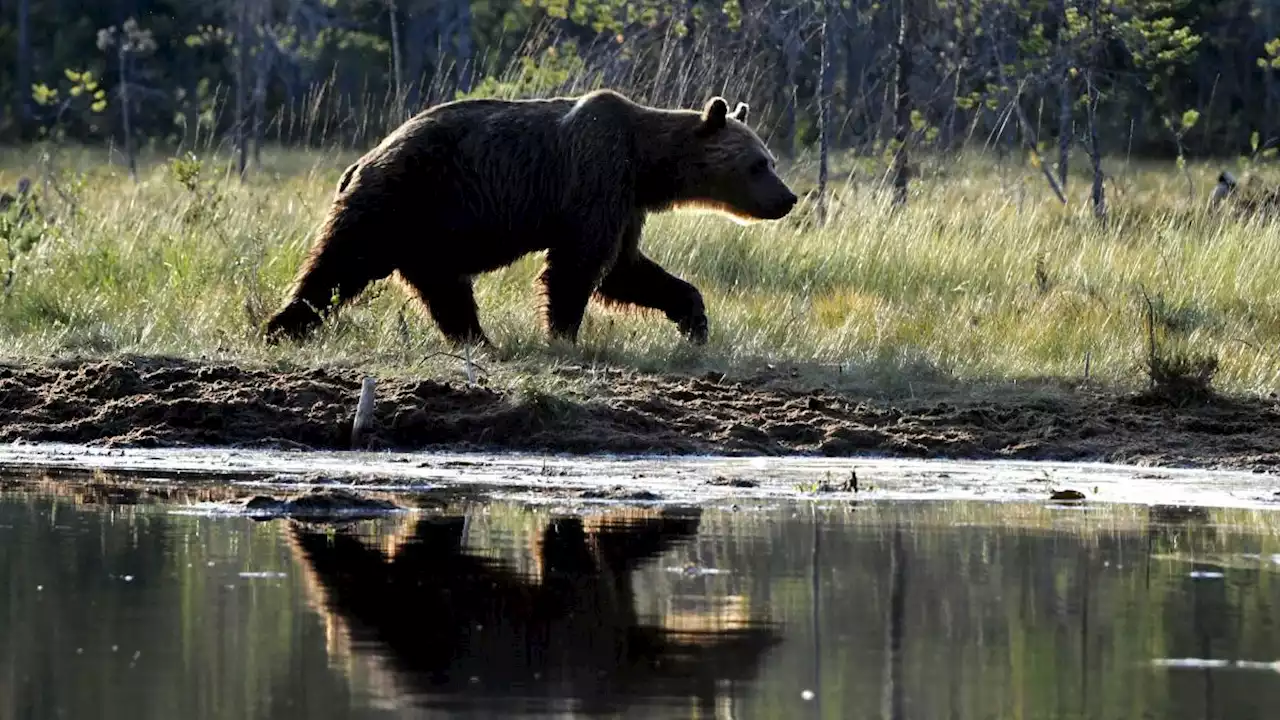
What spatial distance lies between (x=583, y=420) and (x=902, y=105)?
10.6 meters

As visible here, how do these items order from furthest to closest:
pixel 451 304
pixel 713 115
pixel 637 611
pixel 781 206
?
1. pixel 781 206
2. pixel 713 115
3. pixel 451 304
4. pixel 637 611

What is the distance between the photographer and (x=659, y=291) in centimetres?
1361

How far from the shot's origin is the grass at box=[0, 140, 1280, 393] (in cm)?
1272

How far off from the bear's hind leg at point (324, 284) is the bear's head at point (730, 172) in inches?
80.0

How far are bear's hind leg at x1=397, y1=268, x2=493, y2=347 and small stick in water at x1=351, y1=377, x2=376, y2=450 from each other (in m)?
2.17

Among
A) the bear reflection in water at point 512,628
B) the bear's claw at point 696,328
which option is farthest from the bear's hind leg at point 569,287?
the bear reflection in water at point 512,628

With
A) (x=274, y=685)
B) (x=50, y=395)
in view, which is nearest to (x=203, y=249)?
(x=50, y=395)

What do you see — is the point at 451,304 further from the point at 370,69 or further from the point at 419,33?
the point at 419,33

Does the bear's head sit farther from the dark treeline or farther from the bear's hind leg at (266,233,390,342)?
the dark treeline

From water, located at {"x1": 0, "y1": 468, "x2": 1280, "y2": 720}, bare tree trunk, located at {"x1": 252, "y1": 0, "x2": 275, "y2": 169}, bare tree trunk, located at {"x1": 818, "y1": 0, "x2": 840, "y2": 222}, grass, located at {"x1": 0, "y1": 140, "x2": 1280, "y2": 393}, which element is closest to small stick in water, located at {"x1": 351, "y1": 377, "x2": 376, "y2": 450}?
grass, located at {"x1": 0, "y1": 140, "x2": 1280, "y2": 393}

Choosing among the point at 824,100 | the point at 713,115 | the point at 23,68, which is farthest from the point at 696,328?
the point at 23,68

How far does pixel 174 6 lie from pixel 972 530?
4560cm

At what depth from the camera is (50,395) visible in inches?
445

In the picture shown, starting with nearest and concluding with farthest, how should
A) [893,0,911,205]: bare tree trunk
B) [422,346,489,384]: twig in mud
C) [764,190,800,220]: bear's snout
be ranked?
[422,346,489,384]: twig in mud < [764,190,800,220]: bear's snout < [893,0,911,205]: bare tree trunk
